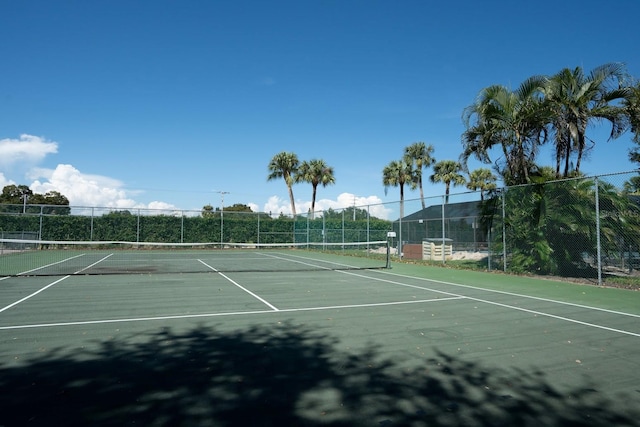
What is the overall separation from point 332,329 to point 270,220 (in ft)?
101

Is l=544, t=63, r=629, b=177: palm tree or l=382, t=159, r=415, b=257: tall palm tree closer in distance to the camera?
l=544, t=63, r=629, b=177: palm tree

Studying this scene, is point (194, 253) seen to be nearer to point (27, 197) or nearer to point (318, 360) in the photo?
point (318, 360)

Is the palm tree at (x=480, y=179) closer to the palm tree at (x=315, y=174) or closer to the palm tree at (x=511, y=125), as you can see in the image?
the palm tree at (x=315, y=174)

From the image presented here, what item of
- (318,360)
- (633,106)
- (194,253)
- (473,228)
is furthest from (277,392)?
(194,253)

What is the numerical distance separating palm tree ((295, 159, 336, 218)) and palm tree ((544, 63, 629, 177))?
29.6 metres

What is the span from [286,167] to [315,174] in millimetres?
3216

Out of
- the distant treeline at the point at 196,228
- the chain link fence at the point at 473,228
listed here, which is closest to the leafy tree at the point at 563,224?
the chain link fence at the point at 473,228

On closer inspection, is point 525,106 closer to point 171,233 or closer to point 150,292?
point 150,292

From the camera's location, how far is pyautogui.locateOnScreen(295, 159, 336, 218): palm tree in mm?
43094

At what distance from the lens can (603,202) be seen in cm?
1205

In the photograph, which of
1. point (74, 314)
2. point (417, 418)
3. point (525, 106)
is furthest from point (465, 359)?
point (525, 106)

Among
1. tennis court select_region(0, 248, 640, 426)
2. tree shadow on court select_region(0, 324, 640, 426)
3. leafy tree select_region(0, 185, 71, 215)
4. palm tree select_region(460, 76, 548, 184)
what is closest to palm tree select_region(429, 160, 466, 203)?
palm tree select_region(460, 76, 548, 184)

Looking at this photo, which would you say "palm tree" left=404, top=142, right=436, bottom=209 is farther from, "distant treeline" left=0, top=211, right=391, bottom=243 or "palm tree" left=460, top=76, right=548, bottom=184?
"palm tree" left=460, top=76, right=548, bottom=184

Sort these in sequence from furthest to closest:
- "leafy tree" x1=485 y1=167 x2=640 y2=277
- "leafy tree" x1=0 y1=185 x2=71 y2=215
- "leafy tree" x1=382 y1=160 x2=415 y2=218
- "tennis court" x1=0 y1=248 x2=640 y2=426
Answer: "leafy tree" x1=0 y1=185 x2=71 y2=215, "leafy tree" x1=382 y1=160 x2=415 y2=218, "leafy tree" x1=485 y1=167 x2=640 y2=277, "tennis court" x1=0 y1=248 x2=640 y2=426
